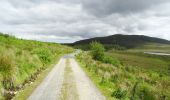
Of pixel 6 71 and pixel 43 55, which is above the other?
pixel 6 71

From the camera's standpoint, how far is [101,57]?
91.2 metres

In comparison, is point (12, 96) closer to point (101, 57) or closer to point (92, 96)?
point (92, 96)

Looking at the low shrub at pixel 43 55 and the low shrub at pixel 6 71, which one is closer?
the low shrub at pixel 6 71

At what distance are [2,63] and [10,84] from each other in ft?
5.82

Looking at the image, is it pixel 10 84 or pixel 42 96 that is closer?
pixel 42 96

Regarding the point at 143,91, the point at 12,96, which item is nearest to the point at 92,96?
the point at 12,96

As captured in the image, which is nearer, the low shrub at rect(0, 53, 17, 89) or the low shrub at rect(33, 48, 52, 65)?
the low shrub at rect(0, 53, 17, 89)

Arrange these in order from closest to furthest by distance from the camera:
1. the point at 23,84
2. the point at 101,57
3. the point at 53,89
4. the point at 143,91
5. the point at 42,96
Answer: the point at 42,96, the point at 53,89, the point at 23,84, the point at 143,91, the point at 101,57

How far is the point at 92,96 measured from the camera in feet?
66.7

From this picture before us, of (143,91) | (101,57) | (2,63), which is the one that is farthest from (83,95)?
(101,57)

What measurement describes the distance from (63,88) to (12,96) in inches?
186

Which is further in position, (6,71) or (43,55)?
(43,55)

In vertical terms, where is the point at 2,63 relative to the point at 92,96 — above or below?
above

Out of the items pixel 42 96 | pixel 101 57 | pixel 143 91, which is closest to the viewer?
pixel 42 96
